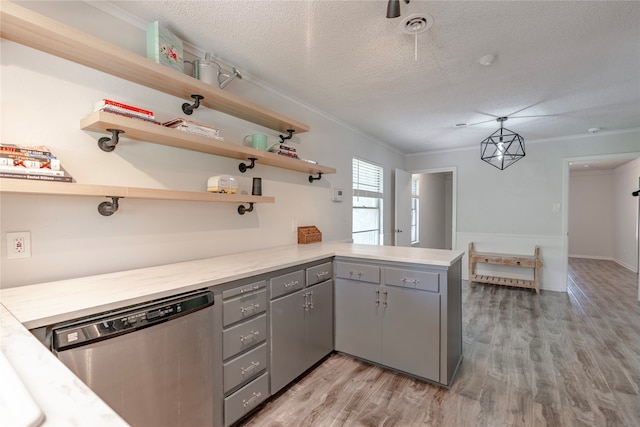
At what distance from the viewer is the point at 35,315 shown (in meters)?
0.99

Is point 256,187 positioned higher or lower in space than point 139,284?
higher

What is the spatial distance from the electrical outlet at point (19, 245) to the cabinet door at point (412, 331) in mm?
2087

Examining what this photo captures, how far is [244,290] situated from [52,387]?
1.06 meters

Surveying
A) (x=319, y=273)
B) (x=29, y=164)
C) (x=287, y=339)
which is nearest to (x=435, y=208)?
(x=319, y=273)

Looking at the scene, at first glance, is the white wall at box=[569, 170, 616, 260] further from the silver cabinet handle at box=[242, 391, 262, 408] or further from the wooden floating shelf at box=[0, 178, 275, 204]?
the wooden floating shelf at box=[0, 178, 275, 204]

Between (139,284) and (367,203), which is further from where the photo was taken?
(367,203)

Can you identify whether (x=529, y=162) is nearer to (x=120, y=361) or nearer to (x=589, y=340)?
(x=589, y=340)

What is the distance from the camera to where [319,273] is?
7.45 feet

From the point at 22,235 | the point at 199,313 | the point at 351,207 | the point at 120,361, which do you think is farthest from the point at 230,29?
the point at 351,207

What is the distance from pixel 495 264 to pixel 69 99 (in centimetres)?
561

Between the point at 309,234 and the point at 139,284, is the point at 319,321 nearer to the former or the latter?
the point at 309,234

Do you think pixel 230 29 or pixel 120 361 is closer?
pixel 120 361

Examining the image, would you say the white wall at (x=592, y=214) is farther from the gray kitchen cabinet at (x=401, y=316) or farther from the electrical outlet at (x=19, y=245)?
the electrical outlet at (x=19, y=245)

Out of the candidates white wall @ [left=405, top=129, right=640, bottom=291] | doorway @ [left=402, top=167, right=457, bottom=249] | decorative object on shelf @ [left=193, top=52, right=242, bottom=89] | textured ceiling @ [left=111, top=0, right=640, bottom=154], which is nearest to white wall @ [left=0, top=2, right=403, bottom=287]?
decorative object on shelf @ [left=193, top=52, right=242, bottom=89]
